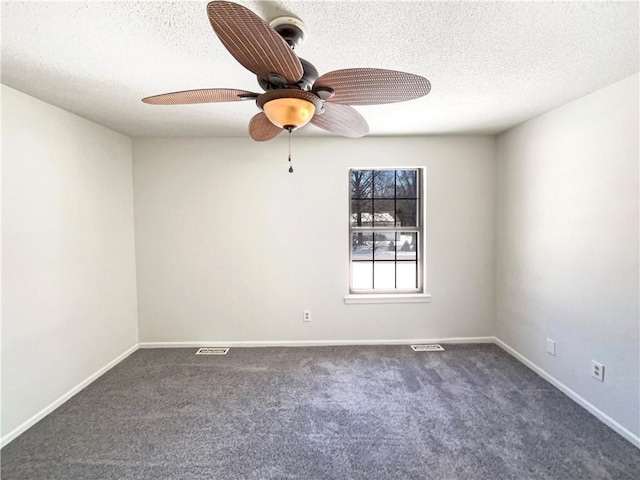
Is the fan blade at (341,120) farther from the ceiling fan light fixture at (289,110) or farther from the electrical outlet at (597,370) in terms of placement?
the electrical outlet at (597,370)

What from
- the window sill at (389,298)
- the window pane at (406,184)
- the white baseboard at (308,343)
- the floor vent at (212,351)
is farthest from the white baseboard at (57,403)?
the window pane at (406,184)

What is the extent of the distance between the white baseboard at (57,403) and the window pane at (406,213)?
323 centimetres

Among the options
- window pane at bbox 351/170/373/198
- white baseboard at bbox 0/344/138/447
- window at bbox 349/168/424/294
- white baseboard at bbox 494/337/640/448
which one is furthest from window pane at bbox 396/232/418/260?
white baseboard at bbox 0/344/138/447

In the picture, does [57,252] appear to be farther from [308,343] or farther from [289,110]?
[308,343]

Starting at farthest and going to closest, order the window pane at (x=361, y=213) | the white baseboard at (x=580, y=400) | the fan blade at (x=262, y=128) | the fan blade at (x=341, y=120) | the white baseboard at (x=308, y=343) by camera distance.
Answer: the window pane at (x=361, y=213), the white baseboard at (x=308, y=343), the white baseboard at (x=580, y=400), the fan blade at (x=262, y=128), the fan blade at (x=341, y=120)

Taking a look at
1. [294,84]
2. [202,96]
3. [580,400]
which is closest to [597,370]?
[580,400]

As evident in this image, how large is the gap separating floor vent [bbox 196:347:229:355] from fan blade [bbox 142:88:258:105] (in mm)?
2528

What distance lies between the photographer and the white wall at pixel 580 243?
71.5 inches

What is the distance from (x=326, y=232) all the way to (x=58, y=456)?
257 centimetres

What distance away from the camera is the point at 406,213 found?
330cm

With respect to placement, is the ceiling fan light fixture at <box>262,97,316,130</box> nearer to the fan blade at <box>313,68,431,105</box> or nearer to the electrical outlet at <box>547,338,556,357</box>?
the fan blade at <box>313,68,431,105</box>

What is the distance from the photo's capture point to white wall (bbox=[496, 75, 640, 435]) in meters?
1.82

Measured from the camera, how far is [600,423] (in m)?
1.94

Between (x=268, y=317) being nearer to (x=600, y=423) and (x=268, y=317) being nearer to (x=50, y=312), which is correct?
(x=50, y=312)
